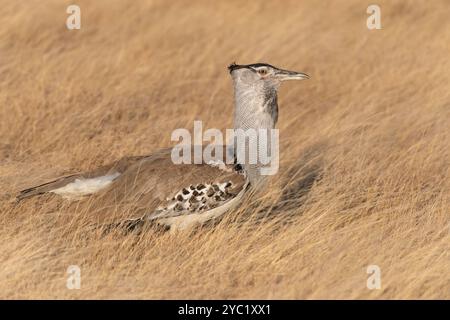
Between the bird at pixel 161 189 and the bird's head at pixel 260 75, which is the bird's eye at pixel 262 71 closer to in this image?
the bird's head at pixel 260 75

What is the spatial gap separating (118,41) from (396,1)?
3588 millimetres

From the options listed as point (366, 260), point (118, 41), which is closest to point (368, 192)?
point (366, 260)

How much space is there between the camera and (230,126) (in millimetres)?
7711

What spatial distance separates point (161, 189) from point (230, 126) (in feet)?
8.34

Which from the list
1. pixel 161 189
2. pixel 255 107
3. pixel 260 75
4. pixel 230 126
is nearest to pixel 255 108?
pixel 255 107

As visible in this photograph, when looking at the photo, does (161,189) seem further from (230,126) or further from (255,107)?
(230,126)

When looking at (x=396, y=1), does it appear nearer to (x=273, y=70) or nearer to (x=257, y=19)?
(x=257, y=19)

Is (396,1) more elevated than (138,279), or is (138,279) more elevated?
(396,1)

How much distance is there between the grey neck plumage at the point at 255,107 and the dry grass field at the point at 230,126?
52 centimetres

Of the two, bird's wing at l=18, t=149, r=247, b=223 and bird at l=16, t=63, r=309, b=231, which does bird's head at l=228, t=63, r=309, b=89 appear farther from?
bird's wing at l=18, t=149, r=247, b=223

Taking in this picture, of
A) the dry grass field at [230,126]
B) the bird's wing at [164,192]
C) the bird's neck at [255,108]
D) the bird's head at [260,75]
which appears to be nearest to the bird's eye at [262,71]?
the bird's head at [260,75]

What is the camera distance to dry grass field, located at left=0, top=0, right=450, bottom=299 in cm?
489

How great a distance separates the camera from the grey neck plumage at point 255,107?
5.53 meters
